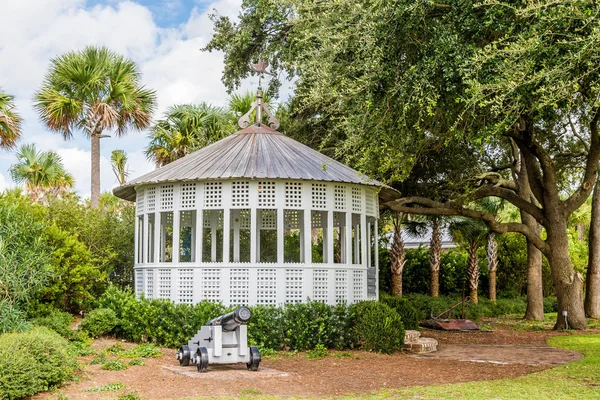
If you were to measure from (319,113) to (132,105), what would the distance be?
7.16 m

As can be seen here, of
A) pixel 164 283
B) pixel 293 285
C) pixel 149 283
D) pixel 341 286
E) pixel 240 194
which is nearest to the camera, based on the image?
pixel 293 285

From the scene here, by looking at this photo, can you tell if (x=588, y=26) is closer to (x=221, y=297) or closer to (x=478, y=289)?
(x=221, y=297)

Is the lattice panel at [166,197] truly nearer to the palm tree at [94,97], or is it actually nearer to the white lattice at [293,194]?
the white lattice at [293,194]

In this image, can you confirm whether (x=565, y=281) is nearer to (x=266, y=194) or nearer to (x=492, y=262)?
(x=492, y=262)

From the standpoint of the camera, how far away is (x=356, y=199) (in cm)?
1636

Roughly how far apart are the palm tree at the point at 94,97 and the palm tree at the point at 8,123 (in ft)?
10.5

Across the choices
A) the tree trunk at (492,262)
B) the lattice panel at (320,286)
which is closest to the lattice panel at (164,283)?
the lattice panel at (320,286)

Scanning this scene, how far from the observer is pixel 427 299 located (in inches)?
1003

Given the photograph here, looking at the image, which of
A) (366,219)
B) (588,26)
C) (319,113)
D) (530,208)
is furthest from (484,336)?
(588,26)

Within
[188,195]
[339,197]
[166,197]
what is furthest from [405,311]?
[166,197]

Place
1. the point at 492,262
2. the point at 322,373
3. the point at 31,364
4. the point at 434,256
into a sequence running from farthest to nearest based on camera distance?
the point at 492,262 → the point at 434,256 → the point at 322,373 → the point at 31,364

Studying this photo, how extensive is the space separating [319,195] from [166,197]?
364 cm

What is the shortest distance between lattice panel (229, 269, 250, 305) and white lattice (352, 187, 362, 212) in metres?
3.20

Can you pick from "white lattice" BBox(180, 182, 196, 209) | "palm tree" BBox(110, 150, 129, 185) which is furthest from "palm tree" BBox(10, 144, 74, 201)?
"white lattice" BBox(180, 182, 196, 209)
